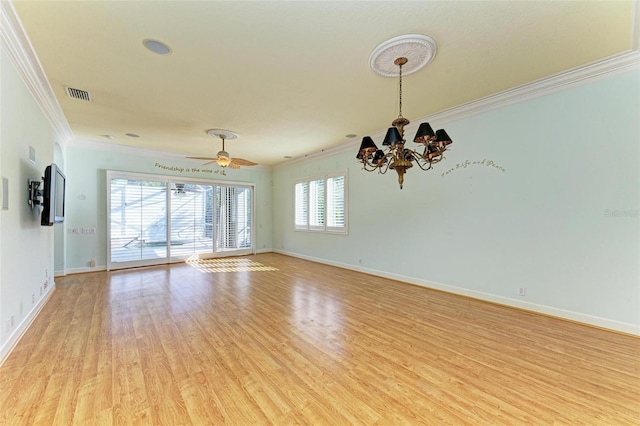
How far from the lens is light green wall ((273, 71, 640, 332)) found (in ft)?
10.00

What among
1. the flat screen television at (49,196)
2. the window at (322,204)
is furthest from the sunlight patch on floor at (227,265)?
the flat screen television at (49,196)

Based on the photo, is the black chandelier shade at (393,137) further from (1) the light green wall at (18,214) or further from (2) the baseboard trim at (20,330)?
(2) the baseboard trim at (20,330)

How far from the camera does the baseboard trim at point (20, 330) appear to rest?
2.48 metres

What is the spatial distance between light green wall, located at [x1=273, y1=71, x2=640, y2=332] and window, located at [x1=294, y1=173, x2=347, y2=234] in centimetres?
162

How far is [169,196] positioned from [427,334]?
6983 millimetres

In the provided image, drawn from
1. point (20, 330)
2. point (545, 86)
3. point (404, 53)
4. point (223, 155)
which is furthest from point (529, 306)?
point (20, 330)

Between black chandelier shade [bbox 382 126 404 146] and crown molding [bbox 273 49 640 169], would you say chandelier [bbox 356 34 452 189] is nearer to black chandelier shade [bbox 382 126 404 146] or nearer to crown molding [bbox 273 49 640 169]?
black chandelier shade [bbox 382 126 404 146]

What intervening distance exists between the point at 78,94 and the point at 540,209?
646 cm

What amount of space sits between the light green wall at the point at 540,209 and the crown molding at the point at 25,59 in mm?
5218

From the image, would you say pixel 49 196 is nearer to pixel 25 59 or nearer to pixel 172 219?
pixel 25 59

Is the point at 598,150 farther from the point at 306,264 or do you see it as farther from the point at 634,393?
the point at 306,264

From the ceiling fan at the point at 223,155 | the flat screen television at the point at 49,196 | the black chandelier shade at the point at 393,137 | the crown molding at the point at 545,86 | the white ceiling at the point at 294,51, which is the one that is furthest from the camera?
the ceiling fan at the point at 223,155

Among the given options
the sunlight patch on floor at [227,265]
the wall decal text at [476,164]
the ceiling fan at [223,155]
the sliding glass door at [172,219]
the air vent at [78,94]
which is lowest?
the sunlight patch on floor at [227,265]

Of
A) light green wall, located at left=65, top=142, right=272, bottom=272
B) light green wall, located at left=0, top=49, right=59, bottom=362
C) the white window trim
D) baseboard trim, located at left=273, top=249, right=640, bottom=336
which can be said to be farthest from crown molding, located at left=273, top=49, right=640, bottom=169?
light green wall, located at left=65, top=142, right=272, bottom=272
